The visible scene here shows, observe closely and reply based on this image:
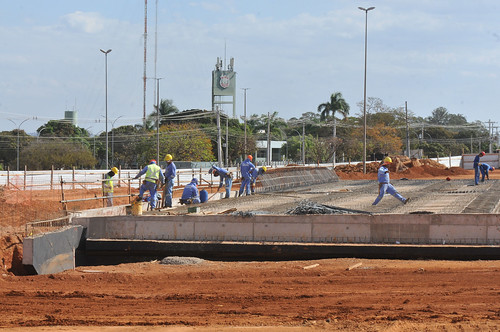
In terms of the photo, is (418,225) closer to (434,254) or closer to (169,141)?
(434,254)

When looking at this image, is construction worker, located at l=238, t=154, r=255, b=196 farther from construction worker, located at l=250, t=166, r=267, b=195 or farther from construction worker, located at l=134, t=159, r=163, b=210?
construction worker, located at l=134, t=159, r=163, b=210

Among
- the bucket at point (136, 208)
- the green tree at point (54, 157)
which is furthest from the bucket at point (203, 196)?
the green tree at point (54, 157)

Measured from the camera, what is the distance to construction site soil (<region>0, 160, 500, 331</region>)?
7.90 metres

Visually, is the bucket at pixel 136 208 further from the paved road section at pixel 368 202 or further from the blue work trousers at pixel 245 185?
the blue work trousers at pixel 245 185

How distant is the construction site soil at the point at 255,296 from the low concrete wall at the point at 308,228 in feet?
2.81

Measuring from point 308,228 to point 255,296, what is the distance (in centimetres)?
462

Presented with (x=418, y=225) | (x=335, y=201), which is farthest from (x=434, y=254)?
(x=335, y=201)

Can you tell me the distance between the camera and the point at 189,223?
14789 millimetres

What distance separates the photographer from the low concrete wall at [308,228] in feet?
43.5

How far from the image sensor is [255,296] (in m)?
9.68

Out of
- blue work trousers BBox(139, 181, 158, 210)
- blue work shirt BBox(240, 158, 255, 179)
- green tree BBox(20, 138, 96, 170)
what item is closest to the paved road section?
blue work trousers BBox(139, 181, 158, 210)

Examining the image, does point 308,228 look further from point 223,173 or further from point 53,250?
point 223,173

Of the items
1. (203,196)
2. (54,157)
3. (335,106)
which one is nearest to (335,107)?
(335,106)

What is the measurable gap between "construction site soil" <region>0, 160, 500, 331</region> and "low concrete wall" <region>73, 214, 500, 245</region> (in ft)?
2.81
